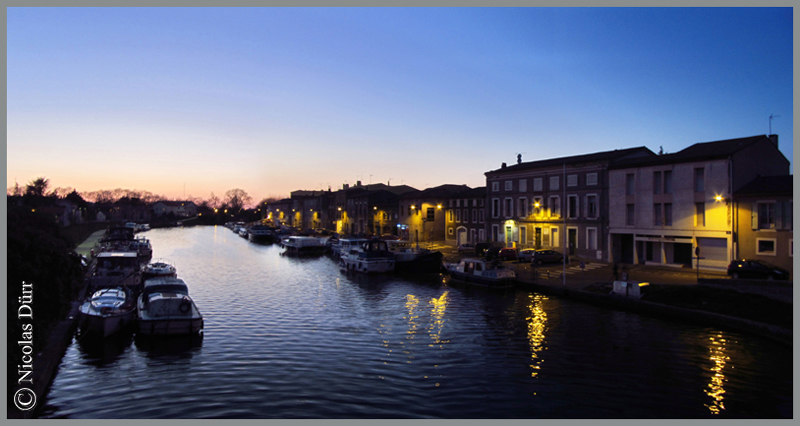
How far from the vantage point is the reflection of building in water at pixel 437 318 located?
73.0 feet

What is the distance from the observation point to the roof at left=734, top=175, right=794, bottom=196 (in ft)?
104

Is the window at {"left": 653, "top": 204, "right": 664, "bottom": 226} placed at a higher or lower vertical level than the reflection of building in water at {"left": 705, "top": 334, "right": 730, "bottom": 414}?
higher

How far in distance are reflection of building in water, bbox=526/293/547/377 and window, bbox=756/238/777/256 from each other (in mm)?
14827

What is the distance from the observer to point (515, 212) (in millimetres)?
53719

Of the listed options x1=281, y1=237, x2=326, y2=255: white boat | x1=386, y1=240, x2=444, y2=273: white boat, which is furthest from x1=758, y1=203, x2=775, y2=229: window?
x1=281, y1=237, x2=326, y2=255: white boat

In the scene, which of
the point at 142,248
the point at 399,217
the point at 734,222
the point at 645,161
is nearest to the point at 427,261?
the point at 645,161

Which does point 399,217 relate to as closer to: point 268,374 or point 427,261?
point 427,261

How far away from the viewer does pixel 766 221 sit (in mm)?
32469

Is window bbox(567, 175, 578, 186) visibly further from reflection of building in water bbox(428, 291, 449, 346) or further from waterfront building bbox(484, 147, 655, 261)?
reflection of building in water bbox(428, 291, 449, 346)

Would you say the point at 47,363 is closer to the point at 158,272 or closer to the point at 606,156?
the point at 158,272

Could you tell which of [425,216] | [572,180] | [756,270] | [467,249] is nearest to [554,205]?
[572,180]

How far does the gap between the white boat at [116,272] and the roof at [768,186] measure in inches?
1608

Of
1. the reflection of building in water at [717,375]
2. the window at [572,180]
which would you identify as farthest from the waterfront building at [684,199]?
the reflection of building in water at [717,375]

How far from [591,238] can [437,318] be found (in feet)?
80.6
